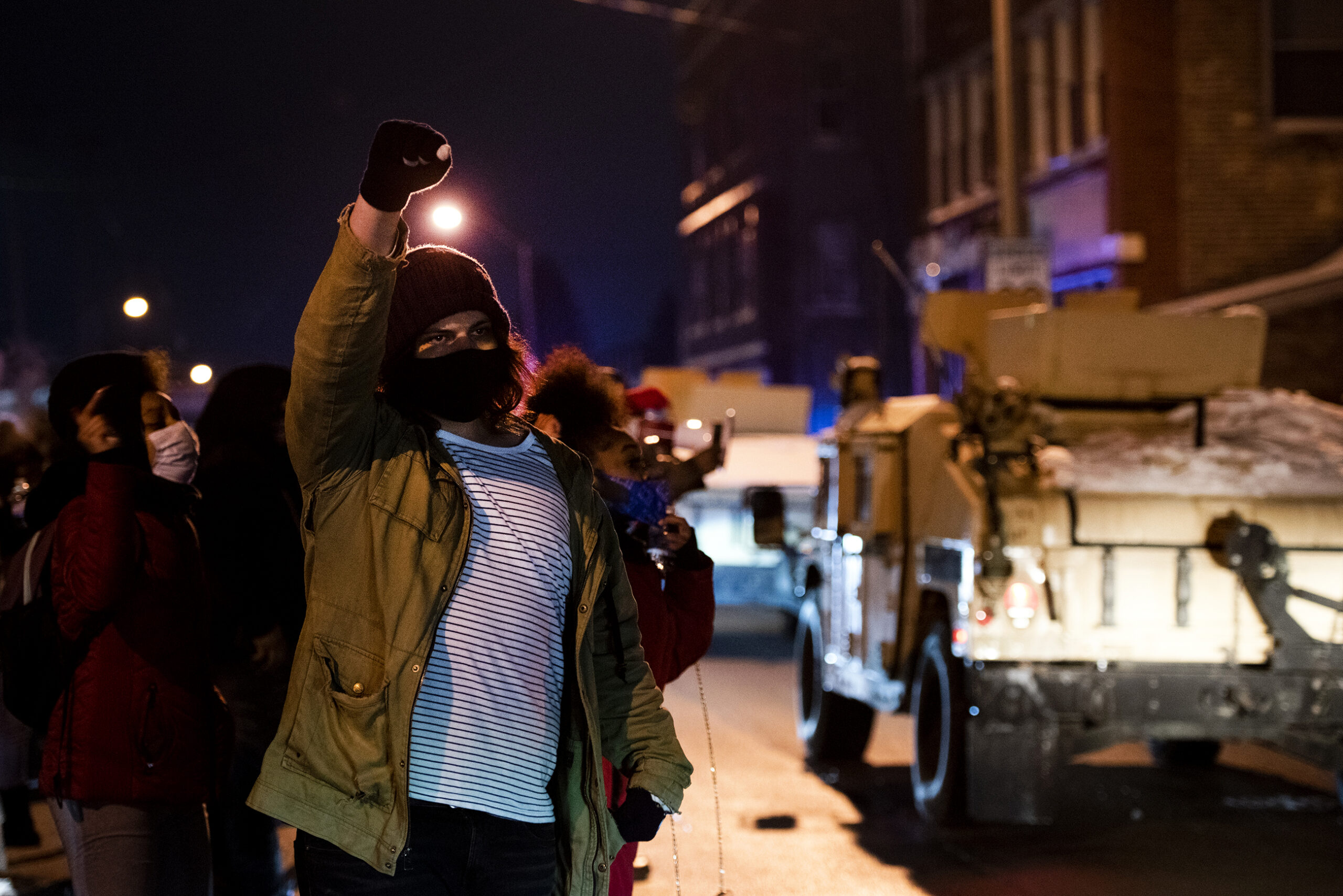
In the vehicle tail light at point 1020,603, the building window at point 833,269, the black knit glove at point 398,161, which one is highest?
the building window at point 833,269

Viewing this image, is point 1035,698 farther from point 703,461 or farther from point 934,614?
point 703,461

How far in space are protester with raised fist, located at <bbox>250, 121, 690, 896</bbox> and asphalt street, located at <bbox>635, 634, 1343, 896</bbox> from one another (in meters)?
3.86

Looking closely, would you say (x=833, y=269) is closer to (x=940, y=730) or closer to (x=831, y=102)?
(x=831, y=102)

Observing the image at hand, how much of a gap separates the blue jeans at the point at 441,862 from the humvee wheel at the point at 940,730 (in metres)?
4.91

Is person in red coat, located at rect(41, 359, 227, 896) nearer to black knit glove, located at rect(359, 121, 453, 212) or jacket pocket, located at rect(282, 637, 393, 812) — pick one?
jacket pocket, located at rect(282, 637, 393, 812)

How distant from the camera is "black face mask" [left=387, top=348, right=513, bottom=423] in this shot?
3.13m

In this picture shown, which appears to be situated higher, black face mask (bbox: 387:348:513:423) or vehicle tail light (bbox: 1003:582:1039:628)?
black face mask (bbox: 387:348:513:423)

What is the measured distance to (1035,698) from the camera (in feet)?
24.1

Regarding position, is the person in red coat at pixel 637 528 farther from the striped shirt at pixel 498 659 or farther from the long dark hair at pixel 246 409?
the long dark hair at pixel 246 409

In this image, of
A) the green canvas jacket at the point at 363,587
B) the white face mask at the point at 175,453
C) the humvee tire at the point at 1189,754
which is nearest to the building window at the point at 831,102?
the humvee tire at the point at 1189,754

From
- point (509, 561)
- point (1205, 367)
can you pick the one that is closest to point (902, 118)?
point (1205, 367)

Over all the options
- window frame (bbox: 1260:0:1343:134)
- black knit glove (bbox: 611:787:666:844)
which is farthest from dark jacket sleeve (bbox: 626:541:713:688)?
window frame (bbox: 1260:0:1343:134)

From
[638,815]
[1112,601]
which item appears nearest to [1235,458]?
[1112,601]

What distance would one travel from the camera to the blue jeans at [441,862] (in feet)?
9.43
